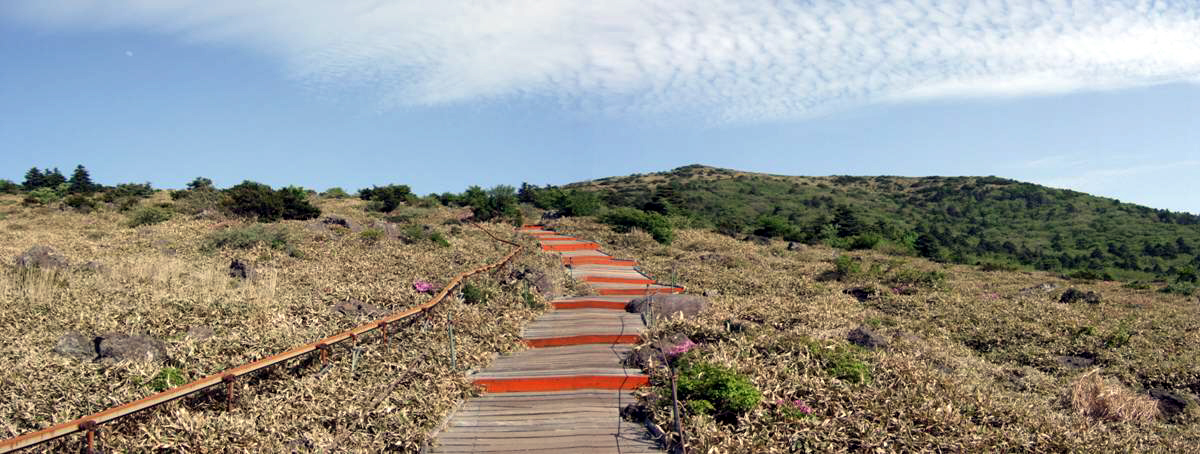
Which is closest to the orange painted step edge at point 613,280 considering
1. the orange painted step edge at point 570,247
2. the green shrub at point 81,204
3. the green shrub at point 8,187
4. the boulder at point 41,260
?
the orange painted step edge at point 570,247

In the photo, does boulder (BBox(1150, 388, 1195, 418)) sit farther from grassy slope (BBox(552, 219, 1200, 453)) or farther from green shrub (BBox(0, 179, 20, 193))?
green shrub (BBox(0, 179, 20, 193))

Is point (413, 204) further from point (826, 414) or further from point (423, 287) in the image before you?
point (826, 414)

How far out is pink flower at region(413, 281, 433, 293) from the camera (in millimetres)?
13852

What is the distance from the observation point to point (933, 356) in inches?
450

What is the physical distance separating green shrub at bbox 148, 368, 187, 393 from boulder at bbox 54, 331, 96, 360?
1.49 metres

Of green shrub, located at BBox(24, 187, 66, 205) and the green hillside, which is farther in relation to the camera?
the green hillside

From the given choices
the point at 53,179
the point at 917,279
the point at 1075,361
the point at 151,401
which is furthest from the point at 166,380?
the point at 53,179

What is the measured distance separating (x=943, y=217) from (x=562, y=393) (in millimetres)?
76040

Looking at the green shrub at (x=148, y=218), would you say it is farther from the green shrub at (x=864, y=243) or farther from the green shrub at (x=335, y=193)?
the green shrub at (x=864, y=243)

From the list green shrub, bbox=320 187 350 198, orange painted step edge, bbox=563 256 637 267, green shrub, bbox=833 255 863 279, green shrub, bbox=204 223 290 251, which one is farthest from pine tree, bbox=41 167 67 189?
green shrub, bbox=833 255 863 279

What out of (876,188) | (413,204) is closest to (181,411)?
(413,204)

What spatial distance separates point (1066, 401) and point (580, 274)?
1110 cm

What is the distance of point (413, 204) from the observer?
4022 cm

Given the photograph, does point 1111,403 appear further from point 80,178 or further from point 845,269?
point 80,178
